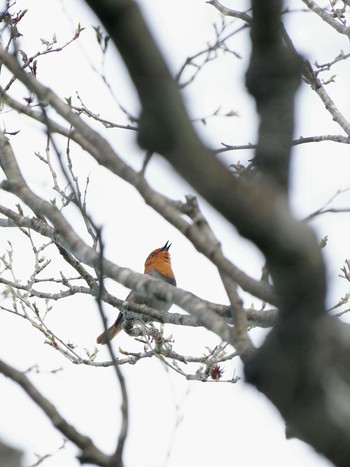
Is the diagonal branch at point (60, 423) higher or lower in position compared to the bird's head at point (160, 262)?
lower

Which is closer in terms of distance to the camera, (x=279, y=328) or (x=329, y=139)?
(x=279, y=328)

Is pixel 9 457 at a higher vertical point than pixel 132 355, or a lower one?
lower

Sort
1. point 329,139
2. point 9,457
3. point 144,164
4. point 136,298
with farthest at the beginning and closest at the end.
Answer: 1. point 136,298
2. point 329,139
3. point 144,164
4. point 9,457

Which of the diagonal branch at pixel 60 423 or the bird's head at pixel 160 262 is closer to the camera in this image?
the diagonal branch at pixel 60 423

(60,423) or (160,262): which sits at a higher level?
(160,262)

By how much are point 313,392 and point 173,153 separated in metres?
0.58

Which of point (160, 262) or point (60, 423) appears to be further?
point (160, 262)

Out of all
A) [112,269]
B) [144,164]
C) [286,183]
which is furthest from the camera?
[112,269]

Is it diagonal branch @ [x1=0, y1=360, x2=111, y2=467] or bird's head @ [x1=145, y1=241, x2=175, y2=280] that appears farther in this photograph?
bird's head @ [x1=145, y1=241, x2=175, y2=280]

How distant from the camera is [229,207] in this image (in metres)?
1.56

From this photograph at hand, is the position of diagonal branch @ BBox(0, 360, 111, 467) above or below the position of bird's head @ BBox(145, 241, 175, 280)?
below

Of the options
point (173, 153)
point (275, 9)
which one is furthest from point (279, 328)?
point (275, 9)

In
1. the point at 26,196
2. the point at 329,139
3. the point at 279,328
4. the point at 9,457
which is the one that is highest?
the point at 329,139

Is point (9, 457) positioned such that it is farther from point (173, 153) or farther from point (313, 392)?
point (173, 153)
